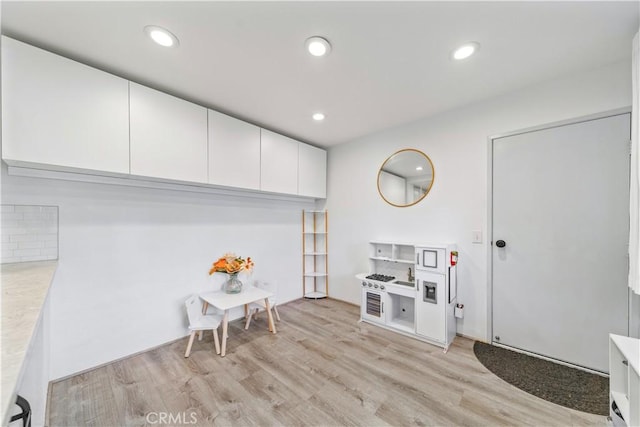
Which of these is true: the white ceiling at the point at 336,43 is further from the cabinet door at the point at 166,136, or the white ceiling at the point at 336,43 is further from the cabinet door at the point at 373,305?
the cabinet door at the point at 373,305

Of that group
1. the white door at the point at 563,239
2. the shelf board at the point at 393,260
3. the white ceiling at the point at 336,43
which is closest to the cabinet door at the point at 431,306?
the shelf board at the point at 393,260

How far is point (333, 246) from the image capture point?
12.9 feet

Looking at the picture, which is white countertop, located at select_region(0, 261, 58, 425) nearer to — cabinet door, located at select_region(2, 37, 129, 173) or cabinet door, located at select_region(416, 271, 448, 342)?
cabinet door, located at select_region(2, 37, 129, 173)

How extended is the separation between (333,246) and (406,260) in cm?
126

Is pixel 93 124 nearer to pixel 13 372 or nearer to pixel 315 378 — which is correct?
pixel 13 372

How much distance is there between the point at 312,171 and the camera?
3684 mm

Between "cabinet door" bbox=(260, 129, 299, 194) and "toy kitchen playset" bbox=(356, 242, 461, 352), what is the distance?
1.47 m

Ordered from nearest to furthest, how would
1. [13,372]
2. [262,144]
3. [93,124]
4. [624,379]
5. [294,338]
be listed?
[13,372], [624,379], [93,124], [294,338], [262,144]

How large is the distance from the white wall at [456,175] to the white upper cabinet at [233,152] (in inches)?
58.3

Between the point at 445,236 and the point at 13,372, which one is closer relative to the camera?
the point at 13,372

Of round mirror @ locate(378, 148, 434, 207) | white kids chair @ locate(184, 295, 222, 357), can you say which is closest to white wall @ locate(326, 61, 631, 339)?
round mirror @ locate(378, 148, 434, 207)

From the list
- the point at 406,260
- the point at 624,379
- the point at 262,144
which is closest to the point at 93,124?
the point at 262,144

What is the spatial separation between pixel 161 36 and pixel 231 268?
208 centimetres
